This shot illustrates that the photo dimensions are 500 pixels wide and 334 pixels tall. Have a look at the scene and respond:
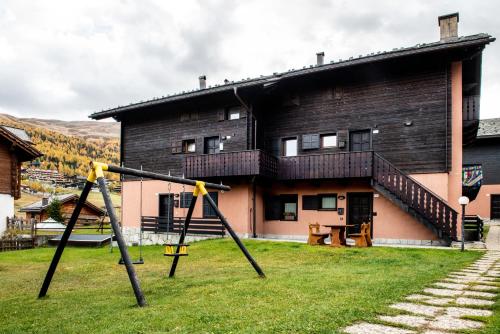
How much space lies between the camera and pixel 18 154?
25156mm

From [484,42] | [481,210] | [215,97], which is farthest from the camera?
[481,210]

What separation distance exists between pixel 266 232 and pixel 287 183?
8.85 ft

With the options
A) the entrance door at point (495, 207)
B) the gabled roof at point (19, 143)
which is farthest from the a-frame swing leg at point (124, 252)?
the entrance door at point (495, 207)


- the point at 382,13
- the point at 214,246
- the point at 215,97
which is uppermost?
the point at 382,13

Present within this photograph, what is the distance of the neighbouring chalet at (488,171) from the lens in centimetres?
2876

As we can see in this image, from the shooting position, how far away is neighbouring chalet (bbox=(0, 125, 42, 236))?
23.5 meters

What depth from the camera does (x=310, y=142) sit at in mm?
18609

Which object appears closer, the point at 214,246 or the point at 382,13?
the point at 214,246

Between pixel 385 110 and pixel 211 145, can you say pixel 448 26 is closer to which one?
pixel 385 110

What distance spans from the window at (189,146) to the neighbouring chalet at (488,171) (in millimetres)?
19831

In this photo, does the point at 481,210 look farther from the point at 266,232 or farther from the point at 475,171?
the point at 266,232

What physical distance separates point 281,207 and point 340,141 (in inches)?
171

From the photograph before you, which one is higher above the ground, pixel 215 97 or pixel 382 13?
pixel 382 13

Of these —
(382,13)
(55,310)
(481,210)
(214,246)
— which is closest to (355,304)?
(55,310)
